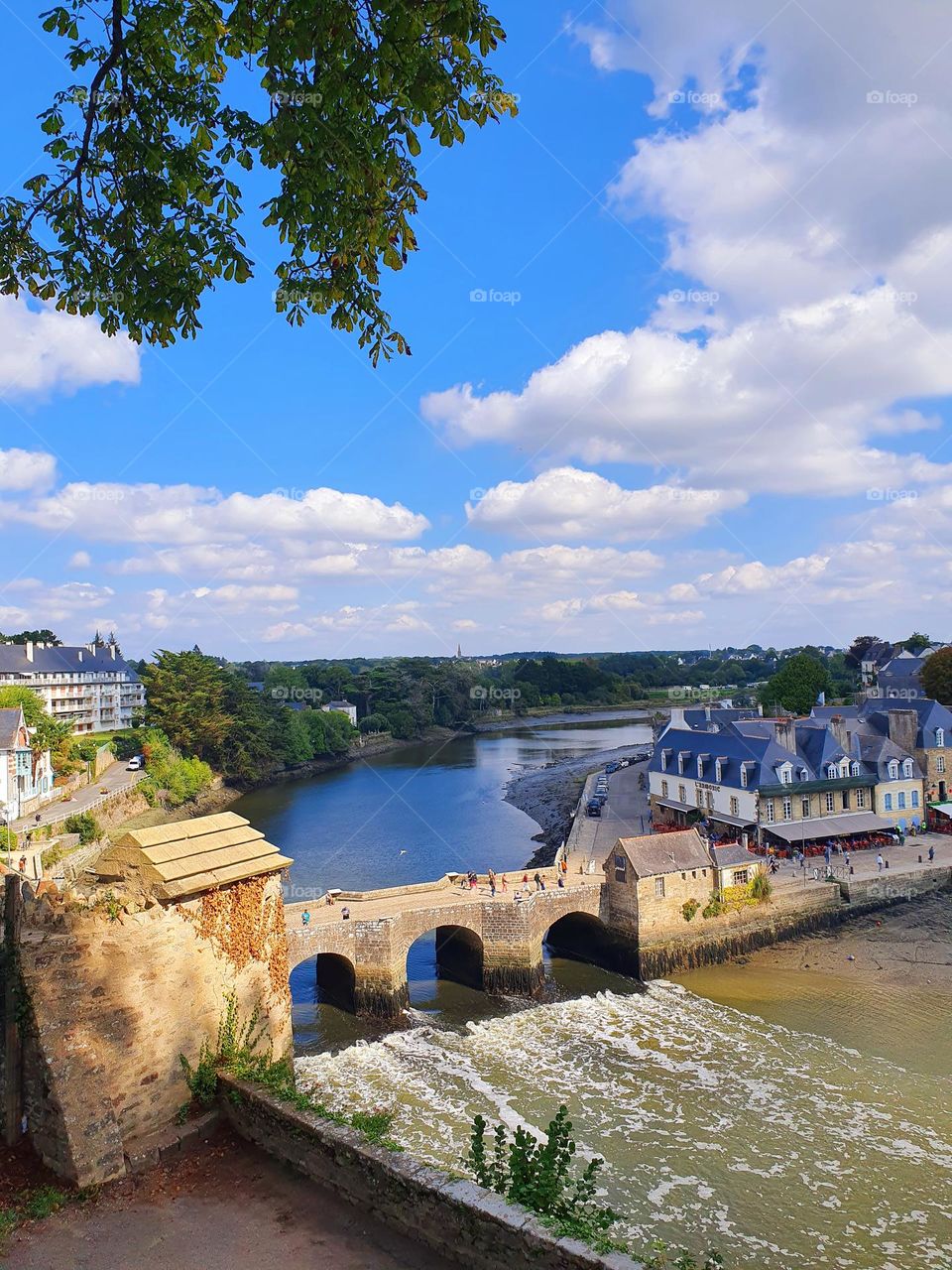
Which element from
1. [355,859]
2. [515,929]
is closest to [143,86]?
[515,929]

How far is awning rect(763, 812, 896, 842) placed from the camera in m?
32.1

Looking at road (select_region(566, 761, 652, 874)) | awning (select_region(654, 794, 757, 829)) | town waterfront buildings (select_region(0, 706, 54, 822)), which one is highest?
town waterfront buildings (select_region(0, 706, 54, 822))

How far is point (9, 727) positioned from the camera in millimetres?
37719

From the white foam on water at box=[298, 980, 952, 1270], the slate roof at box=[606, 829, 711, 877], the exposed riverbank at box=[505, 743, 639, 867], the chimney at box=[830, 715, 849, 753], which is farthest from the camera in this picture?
the exposed riverbank at box=[505, 743, 639, 867]

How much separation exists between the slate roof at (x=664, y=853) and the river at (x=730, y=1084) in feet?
10.5

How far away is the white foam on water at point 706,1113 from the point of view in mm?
12367

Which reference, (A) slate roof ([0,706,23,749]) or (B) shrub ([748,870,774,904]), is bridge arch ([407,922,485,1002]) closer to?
(B) shrub ([748,870,774,904])

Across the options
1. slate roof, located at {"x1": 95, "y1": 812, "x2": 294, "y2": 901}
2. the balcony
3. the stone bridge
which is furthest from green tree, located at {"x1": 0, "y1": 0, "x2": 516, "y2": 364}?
the balcony

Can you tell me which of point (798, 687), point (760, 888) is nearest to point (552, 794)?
point (798, 687)

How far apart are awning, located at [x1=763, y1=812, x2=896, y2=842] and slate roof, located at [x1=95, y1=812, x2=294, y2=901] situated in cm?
2730

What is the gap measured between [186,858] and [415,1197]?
432 cm

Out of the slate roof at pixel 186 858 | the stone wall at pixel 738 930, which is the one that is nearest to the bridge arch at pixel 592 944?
the stone wall at pixel 738 930

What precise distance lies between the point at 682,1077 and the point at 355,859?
23221mm

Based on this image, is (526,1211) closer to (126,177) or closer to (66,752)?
(126,177)
